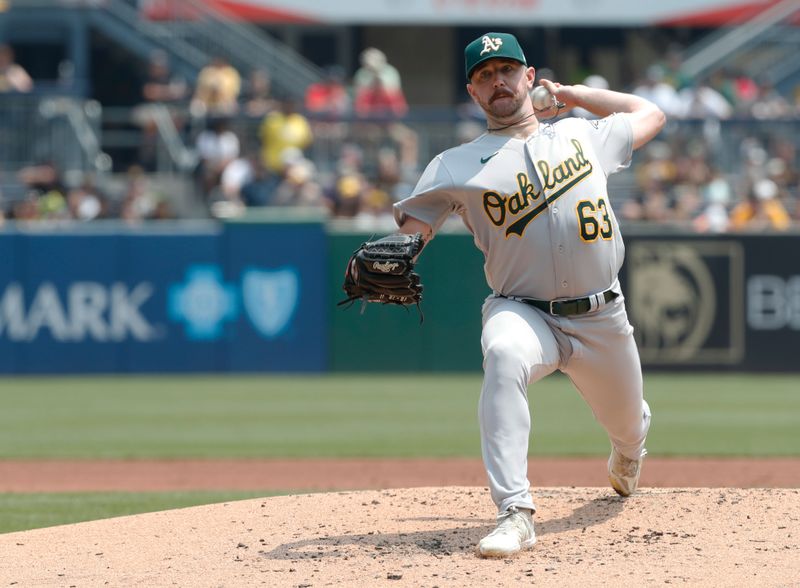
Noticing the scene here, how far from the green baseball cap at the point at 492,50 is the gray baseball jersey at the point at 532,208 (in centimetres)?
30

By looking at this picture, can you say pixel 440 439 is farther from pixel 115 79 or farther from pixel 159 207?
pixel 115 79

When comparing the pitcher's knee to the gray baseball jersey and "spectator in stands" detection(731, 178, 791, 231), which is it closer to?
the gray baseball jersey

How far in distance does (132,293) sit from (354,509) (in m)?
9.38

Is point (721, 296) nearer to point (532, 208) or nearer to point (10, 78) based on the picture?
point (10, 78)

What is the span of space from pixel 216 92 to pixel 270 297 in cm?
327

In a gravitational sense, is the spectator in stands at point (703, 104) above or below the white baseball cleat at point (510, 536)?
above

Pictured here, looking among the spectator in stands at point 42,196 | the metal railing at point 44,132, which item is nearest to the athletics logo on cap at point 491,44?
the spectator in stands at point 42,196

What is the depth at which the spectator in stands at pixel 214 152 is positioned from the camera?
16.1m

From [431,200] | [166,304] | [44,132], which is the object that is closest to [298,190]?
[166,304]

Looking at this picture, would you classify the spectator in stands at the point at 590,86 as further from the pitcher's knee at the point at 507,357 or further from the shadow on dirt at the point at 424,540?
the shadow on dirt at the point at 424,540

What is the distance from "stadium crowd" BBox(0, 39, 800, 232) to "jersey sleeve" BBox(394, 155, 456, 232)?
33.4 feet

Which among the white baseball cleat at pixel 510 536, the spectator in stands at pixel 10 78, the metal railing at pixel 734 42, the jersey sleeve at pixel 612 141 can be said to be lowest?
the white baseball cleat at pixel 510 536

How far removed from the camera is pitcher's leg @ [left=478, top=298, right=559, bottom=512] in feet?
15.8

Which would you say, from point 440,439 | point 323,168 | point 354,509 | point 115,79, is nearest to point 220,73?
point 323,168
